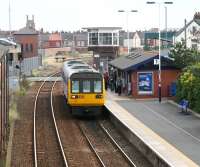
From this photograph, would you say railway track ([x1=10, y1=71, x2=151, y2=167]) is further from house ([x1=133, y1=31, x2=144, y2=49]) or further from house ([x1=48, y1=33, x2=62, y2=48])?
house ([x1=48, y1=33, x2=62, y2=48])

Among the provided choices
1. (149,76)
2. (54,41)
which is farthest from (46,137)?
(54,41)

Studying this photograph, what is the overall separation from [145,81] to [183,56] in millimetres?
2938

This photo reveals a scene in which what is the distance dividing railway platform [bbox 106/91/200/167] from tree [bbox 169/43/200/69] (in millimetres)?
3110

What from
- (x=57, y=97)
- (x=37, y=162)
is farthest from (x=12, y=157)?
(x=57, y=97)

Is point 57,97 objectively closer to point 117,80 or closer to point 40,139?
point 117,80

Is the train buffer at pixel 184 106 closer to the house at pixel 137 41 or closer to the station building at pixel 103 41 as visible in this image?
the station building at pixel 103 41

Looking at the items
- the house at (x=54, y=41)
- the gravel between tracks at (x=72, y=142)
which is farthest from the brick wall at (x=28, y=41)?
the house at (x=54, y=41)

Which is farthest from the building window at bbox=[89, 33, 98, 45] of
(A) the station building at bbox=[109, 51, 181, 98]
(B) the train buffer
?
(B) the train buffer

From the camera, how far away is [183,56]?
3853 centimetres

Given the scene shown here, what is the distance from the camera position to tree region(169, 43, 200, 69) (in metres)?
38.3

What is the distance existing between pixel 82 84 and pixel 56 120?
2385 mm

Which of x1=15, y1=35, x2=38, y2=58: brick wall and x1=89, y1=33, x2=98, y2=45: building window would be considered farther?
x1=15, y1=35, x2=38, y2=58: brick wall

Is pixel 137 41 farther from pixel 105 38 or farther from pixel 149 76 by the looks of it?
pixel 149 76

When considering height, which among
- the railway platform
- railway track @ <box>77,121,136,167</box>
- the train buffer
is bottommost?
railway track @ <box>77,121,136,167</box>
